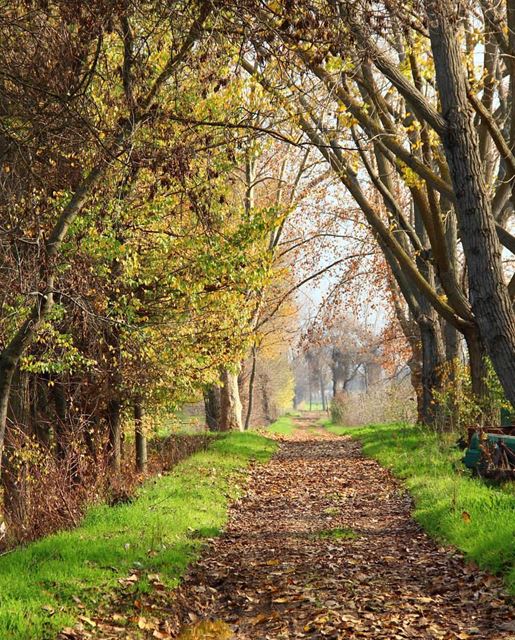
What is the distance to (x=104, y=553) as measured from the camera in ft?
21.9

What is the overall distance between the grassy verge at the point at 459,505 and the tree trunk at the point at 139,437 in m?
5.10

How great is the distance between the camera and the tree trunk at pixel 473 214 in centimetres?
692

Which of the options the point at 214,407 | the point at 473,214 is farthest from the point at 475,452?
the point at 214,407

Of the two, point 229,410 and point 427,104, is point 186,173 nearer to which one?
point 427,104

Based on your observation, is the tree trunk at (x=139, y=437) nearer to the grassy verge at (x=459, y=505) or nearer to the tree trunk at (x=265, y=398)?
the grassy verge at (x=459, y=505)

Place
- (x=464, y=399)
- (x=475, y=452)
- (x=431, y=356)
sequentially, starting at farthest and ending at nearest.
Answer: (x=431, y=356) < (x=464, y=399) < (x=475, y=452)

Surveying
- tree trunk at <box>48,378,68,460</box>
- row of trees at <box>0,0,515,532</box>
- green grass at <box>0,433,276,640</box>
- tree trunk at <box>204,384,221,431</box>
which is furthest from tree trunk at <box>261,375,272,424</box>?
green grass at <box>0,433,276,640</box>

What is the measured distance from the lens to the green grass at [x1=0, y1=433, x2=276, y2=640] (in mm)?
5105

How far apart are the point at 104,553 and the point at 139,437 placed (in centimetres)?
765

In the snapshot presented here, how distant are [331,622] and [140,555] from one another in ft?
7.59

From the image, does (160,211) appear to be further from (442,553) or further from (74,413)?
(442,553)

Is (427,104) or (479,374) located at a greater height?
(427,104)

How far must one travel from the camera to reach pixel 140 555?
22.5ft

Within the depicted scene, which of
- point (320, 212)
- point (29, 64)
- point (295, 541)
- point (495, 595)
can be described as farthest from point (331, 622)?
point (320, 212)
